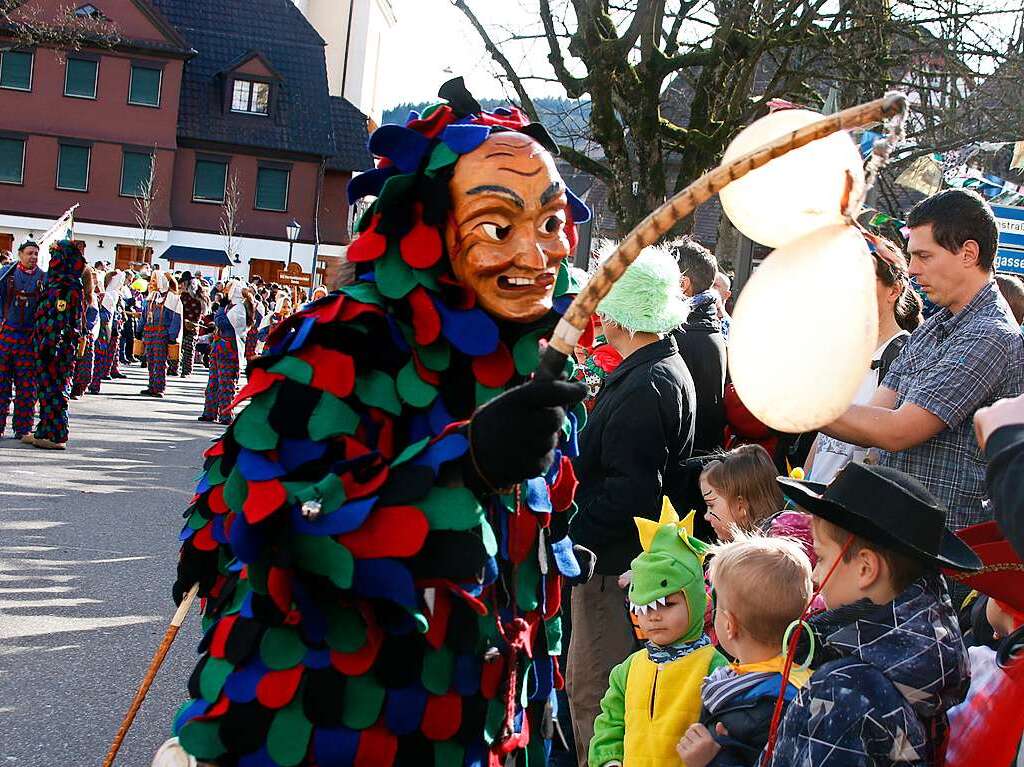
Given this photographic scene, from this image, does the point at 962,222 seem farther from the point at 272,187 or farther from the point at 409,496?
the point at 272,187

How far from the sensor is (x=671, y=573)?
350 cm

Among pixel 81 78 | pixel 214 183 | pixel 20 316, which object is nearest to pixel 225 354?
pixel 20 316

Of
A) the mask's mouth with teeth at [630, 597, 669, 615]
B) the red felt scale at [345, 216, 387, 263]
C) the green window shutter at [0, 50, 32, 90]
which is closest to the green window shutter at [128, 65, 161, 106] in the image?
the green window shutter at [0, 50, 32, 90]

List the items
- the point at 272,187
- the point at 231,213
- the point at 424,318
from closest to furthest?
the point at 424,318 → the point at 231,213 → the point at 272,187

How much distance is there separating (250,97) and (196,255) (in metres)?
5.87

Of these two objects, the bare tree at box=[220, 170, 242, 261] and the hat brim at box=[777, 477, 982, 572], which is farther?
the bare tree at box=[220, 170, 242, 261]

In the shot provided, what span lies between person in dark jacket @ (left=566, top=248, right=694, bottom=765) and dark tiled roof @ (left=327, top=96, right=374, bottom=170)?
130ft

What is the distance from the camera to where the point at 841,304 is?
1.64 m

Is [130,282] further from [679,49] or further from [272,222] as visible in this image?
[272,222]

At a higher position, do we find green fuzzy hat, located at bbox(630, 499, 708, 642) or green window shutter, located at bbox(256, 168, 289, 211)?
green window shutter, located at bbox(256, 168, 289, 211)

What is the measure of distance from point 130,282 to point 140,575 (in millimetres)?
17140

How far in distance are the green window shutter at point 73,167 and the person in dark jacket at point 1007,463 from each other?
40139 millimetres

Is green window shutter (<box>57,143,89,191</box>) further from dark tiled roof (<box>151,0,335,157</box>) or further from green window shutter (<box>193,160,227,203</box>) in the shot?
green window shutter (<box>193,160,227,203</box>)

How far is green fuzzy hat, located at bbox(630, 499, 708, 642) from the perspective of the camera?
3480 millimetres
